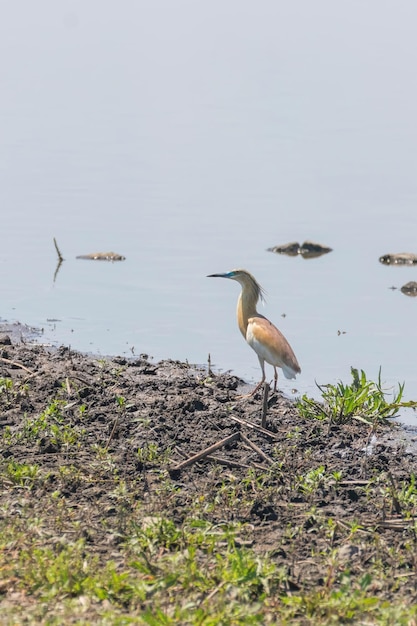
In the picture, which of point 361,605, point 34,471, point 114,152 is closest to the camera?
point 361,605

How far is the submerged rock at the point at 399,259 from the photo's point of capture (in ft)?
54.6

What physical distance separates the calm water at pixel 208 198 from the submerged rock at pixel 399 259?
0.49ft

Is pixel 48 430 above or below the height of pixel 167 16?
below

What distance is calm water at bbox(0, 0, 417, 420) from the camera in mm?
13234

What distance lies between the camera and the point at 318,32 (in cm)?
5994

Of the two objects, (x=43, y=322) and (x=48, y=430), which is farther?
(x=43, y=322)

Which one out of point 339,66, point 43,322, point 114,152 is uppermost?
point 339,66

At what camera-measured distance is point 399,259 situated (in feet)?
54.9

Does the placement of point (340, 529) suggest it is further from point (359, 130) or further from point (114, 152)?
point (359, 130)

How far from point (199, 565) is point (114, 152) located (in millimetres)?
Answer: 18916

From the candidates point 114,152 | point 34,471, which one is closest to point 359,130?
point 114,152

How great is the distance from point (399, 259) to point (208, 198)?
15.4 feet

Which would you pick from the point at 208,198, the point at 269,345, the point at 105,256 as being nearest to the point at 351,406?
the point at 269,345

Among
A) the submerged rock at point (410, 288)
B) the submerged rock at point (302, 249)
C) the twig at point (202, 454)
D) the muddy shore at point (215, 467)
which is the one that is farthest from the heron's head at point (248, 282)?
the submerged rock at point (302, 249)
